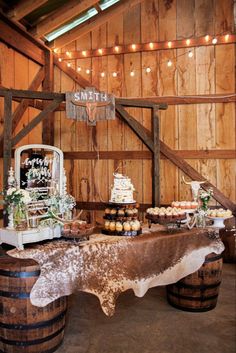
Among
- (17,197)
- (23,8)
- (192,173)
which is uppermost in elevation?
(23,8)

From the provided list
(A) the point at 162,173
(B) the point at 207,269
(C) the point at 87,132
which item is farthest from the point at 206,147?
(B) the point at 207,269

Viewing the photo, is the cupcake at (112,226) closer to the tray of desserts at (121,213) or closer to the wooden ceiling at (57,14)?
the tray of desserts at (121,213)

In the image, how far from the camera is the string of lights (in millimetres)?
5883

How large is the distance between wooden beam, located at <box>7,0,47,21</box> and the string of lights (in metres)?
1.55

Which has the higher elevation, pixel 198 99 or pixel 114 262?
pixel 198 99

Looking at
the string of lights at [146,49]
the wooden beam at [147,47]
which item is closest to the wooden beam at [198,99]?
the string of lights at [146,49]

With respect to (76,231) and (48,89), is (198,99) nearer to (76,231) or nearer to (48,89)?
(48,89)

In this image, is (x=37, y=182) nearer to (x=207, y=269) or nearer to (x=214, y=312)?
(x=207, y=269)

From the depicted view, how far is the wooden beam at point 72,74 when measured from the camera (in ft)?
21.3

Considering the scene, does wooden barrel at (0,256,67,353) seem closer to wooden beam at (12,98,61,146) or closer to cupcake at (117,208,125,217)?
cupcake at (117,208,125,217)

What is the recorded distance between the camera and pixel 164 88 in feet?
20.3

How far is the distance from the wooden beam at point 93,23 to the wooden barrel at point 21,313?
493 cm

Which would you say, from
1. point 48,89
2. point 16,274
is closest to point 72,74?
point 48,89

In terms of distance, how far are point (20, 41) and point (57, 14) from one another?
78 centimetres
